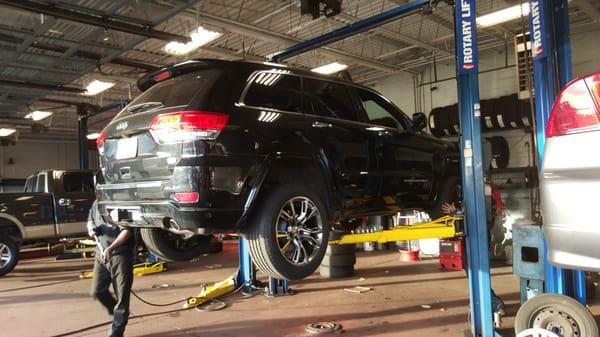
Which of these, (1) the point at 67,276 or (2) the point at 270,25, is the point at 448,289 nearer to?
(2) the point at 270,25

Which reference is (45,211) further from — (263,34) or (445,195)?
(445,195)

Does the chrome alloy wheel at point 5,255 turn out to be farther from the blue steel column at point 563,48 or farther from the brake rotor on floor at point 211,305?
the blue steel column at point 563,48

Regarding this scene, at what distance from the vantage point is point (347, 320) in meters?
4.82

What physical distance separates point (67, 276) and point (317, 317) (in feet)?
18.5

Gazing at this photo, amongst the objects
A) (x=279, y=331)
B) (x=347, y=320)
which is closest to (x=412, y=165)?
(x=347, y=320)

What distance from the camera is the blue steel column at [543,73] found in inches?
134

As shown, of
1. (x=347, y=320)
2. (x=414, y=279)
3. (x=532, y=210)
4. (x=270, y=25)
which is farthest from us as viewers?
(x=270, y=25)

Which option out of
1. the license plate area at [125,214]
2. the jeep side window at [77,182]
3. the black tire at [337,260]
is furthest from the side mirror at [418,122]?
the jeep side window at [77,182]

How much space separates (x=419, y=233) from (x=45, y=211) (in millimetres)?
7387

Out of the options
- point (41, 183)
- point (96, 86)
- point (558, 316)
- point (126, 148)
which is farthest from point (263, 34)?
point (558, 316)

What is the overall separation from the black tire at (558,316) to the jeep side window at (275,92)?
2310mm

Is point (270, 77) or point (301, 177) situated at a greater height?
point (270, 77)

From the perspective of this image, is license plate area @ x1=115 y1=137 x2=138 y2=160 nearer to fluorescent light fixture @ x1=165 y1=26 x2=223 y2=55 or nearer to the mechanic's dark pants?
the mechanic's dark pants

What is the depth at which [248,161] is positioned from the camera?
2945mm
